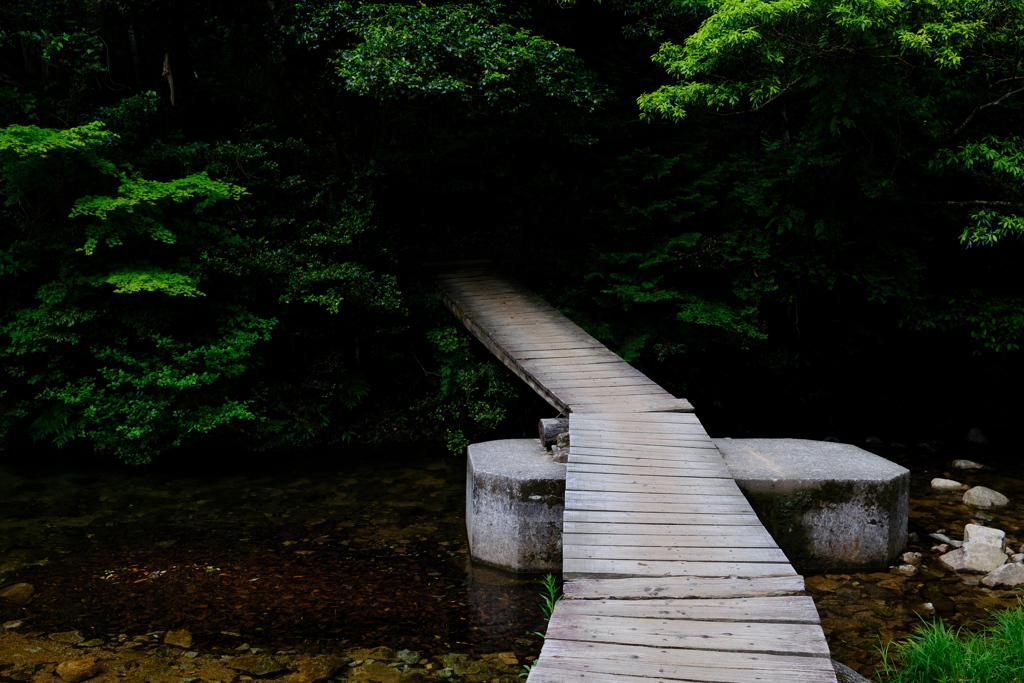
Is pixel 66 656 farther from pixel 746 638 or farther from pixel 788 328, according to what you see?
pixel 788 328

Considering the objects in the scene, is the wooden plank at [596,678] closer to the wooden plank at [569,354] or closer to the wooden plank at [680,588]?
the wooden plank at [680,588]

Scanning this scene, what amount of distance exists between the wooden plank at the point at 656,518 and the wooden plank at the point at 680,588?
2.14ft

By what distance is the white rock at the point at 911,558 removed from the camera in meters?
5.69

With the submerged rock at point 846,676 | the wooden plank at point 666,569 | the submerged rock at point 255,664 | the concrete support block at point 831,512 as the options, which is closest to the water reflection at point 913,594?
the concrete support block at point 831,512

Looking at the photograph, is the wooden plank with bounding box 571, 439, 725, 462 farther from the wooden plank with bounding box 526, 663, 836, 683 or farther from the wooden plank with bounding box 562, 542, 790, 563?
the wooden plank with bounding box 526, 663, 836, 683

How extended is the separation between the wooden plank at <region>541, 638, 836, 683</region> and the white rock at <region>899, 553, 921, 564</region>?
338 cm

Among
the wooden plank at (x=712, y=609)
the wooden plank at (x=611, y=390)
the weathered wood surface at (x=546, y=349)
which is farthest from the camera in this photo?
the wooden plank at (x=611, y=390)

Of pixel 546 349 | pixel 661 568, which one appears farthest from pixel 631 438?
pixel 546 349

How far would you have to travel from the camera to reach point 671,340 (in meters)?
8.84

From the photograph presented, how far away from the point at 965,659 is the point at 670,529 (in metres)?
1.62

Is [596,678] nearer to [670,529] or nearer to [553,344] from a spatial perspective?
[670,529]

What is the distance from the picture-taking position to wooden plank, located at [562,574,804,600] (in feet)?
11.4

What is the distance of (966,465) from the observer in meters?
8.20

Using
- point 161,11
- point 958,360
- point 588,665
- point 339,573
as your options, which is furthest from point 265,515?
point 958,360
